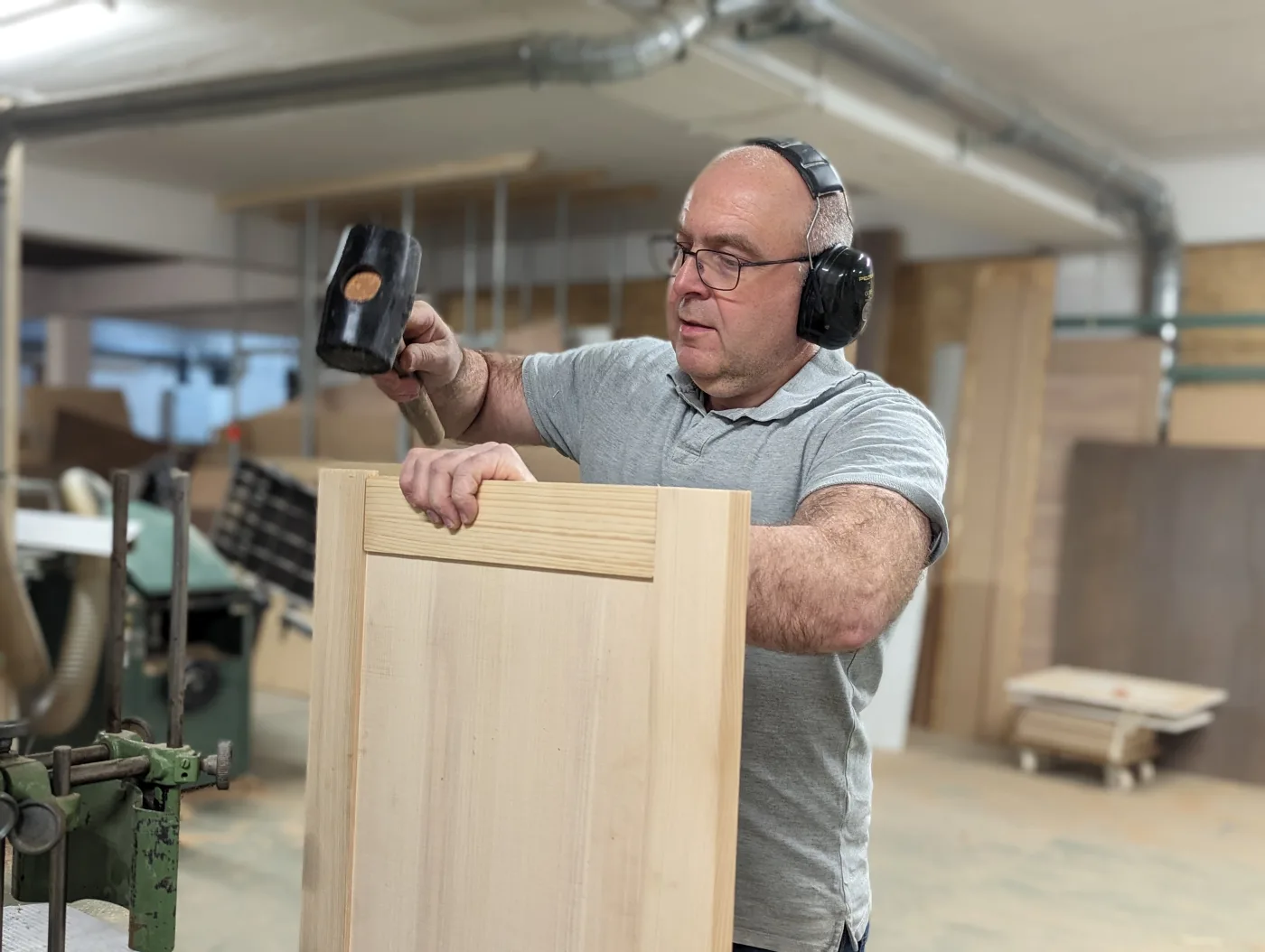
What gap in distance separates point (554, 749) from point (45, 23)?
4177mm

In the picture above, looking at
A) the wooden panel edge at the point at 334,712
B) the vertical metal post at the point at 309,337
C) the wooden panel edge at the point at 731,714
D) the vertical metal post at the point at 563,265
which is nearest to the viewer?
the wooden panel edge at the point at 731,714

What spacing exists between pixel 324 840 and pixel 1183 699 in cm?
461

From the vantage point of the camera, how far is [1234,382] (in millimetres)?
5633

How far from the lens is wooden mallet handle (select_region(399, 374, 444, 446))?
1566 mm

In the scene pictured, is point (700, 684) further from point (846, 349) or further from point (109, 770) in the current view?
point (846, 349)

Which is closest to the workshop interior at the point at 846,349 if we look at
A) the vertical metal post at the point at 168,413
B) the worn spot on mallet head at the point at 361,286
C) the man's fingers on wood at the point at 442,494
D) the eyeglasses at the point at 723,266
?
the worn spot on mallet head at the point at 361,286

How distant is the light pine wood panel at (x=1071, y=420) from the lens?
5762 mm

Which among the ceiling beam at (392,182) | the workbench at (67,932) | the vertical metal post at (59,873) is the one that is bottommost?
the workbench at (67,932)

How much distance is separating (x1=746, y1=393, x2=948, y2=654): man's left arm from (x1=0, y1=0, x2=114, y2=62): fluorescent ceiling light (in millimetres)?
3711

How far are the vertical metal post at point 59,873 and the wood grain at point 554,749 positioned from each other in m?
0.25

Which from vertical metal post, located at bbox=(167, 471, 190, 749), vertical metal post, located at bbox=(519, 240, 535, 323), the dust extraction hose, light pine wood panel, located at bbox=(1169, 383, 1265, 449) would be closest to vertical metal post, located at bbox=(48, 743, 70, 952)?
vertical metal post, located at bbox=(167, 471, 190, 749)

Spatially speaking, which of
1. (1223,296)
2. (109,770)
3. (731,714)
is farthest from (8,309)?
(1223,296)

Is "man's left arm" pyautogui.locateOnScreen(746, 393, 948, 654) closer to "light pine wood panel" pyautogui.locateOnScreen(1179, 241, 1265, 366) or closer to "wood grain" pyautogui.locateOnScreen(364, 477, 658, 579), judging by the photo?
"wood grain" pyautogui.locateOnScreen(364, 477, 658, 579)

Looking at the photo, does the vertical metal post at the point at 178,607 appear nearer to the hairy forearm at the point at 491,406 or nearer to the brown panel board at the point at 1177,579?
A: the hairy forearm at the point at 491,406
